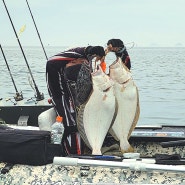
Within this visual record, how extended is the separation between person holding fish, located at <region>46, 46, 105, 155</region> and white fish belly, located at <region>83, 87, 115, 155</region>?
0.59 ft

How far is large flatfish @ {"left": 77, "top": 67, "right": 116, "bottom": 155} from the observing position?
4.86m

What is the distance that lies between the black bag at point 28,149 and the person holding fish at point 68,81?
1.71 feet

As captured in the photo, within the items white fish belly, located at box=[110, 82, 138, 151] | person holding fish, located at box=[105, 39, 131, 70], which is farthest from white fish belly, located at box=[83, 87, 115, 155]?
person holding fish, located at box=[105, 39, 131, 70]

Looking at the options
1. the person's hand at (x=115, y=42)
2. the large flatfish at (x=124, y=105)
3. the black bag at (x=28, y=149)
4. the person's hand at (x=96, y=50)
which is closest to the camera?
the black bag at (x=28, y=149)

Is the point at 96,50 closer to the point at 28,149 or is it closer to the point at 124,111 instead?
the point at 124,111

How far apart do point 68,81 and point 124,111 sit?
2.18ft

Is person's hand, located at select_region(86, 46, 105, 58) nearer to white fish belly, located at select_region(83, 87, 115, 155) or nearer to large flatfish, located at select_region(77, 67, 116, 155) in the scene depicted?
large flatfish, located at select_region(77, 67, 116, 155)

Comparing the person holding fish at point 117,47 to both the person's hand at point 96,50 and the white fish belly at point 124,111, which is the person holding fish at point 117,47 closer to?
the person's hand at point 96,50

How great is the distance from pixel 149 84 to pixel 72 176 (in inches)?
809

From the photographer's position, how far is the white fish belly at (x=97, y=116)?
486 centimetres

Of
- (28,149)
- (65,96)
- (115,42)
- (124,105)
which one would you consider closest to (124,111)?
(124,105)

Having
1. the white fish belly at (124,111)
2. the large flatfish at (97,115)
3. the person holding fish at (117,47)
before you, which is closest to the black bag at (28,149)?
the large flatfish at (97,115)

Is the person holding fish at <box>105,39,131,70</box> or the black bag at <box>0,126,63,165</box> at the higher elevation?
the person holding fish at <box>105,39,131,70</box>

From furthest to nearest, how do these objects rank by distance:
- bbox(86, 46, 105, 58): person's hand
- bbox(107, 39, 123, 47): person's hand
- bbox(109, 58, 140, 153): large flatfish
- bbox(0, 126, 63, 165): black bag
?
bbox(107, 39, 123, 47): person's hand
bbox(109, 58, 140, 153): large flatfish
bbox(86, 46, 105, 58): person's hand
bbox(0, 126, 63, 165): black bag
